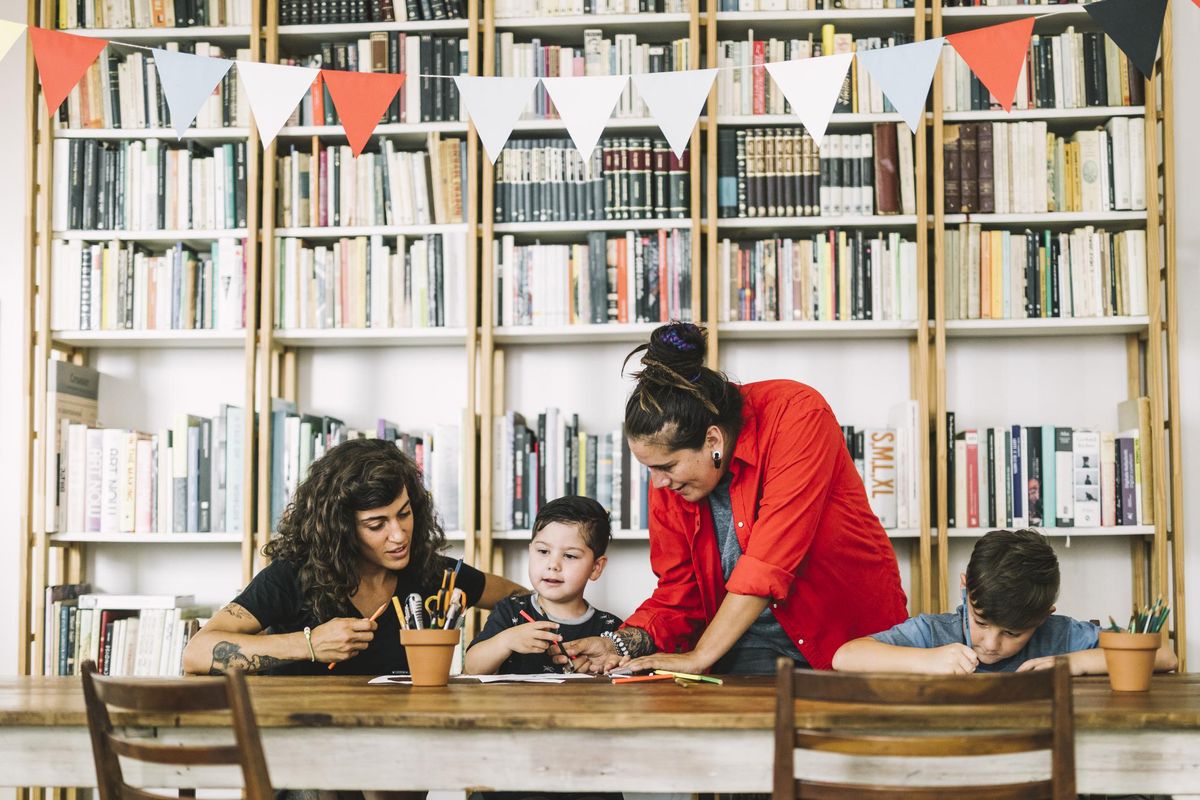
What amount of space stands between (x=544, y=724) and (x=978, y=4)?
8.43 feet

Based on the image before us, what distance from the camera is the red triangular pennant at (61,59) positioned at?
2723 millimetres

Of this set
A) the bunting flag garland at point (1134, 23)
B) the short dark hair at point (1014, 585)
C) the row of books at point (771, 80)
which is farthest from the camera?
the row of books at point (771, 80)

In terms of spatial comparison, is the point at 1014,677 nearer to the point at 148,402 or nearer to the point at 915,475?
the point at 915,475

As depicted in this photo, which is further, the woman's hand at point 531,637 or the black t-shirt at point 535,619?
the black t-shirt at point 535,619

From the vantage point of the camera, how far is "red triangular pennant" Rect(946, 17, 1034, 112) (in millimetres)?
2648

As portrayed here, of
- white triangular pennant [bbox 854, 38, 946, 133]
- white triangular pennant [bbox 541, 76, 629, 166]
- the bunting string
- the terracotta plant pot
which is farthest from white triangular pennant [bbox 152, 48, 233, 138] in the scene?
the terracotta plant pot

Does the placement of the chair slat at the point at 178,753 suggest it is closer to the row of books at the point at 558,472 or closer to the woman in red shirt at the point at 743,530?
the woman in red shirt at the point at 743,530

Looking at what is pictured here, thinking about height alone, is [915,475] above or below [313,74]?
below

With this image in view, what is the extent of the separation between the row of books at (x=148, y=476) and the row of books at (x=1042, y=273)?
6.66 feet

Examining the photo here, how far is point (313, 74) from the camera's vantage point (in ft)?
9.25

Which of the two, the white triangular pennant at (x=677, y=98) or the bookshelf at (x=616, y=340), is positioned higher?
the white triangular pennant at (x=677, y=98)

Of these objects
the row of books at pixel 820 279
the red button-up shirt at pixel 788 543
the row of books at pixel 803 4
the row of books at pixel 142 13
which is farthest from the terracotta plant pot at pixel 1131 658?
the row of books at pixel 142 13

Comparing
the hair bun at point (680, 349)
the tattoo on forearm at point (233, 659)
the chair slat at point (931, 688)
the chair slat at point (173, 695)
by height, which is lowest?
the tattoo on forearm at point (233, 659)

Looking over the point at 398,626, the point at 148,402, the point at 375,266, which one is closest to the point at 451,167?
the point at 375,266
